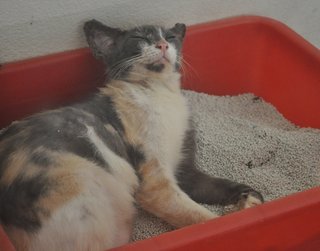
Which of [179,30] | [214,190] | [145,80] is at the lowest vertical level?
[214,190]

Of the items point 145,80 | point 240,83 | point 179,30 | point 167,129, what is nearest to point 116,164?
point 167,129

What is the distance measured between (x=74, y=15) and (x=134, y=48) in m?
0.25

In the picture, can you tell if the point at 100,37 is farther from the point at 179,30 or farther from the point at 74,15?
the point at 179,30

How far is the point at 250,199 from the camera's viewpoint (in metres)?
1.30

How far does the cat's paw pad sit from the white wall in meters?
0.68

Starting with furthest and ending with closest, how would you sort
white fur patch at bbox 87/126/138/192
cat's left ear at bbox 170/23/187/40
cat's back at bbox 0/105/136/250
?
cat's left ear at bbox 170/23/187/40 → white fur patch at bbox 87/126/138/192 → cat's back at bbox 0/105/136/250

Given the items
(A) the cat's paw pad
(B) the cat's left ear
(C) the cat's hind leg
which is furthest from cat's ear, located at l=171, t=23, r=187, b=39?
(A) the cat's paw pad

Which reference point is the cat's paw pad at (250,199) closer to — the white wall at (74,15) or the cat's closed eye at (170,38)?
the cat's closed eye at (170,38)

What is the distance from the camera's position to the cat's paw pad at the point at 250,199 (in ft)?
4.23

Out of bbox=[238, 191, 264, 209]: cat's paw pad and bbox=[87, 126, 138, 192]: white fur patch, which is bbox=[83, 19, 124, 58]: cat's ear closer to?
bbox=[87, 126, 138, 192]: white fur patch

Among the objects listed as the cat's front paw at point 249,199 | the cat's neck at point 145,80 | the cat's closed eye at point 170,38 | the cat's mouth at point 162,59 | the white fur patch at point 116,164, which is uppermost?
the cat's closed eye at point 170,38

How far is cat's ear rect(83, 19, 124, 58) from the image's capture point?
1451 mm

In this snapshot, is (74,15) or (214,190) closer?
(214,190)

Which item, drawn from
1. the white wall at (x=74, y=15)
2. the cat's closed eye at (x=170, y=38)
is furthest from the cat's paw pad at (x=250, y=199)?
the white wall at (x=74, y=15)
